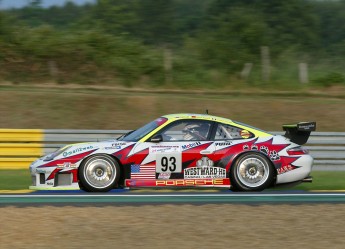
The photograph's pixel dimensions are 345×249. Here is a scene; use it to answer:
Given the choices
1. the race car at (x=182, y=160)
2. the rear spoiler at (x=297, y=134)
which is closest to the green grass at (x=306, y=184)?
the race car at (x=182, y=160)

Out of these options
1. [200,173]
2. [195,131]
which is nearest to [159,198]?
[200,173]

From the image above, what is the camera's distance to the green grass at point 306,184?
1066 cm

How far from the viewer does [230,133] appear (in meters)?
10.3

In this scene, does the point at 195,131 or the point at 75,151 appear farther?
the point at 195,131

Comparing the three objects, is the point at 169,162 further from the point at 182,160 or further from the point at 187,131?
the point at 187,131

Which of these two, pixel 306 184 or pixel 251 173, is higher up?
pixel 251 173

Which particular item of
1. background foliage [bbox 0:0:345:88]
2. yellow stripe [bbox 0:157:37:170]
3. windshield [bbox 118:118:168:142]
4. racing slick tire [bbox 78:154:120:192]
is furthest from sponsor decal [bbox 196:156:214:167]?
background foliage [bbox 0:0:345:88]

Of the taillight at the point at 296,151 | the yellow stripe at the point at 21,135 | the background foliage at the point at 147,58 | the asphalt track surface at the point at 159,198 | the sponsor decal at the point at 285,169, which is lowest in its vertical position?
the asphalt track surface at the point at 159,198

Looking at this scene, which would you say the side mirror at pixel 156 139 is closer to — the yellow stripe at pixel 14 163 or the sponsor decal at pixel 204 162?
the sponsor decal at pixel 204 162

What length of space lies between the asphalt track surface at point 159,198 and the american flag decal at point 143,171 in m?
0.24

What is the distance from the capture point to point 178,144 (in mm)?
10047

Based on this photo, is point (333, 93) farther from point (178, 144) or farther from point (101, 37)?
point (178, 144)

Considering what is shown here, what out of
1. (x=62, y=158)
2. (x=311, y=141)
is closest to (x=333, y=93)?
(x=311, y=141)

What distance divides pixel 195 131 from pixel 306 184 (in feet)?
7.95
